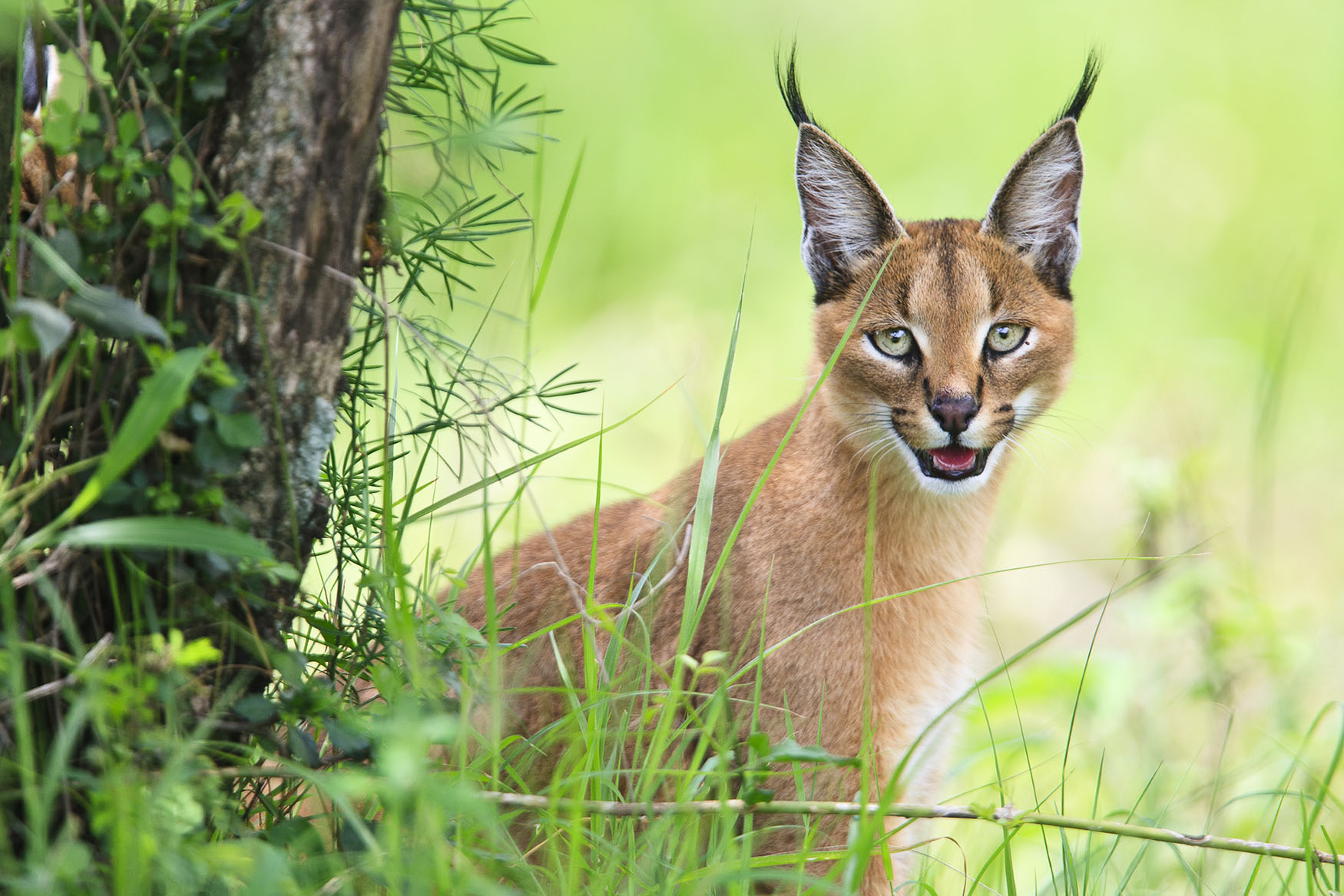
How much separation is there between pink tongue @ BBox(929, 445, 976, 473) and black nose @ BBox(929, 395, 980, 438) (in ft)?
0.32

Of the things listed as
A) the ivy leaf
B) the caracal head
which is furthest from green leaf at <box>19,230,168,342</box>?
the caracal head

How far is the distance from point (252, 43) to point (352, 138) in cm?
26

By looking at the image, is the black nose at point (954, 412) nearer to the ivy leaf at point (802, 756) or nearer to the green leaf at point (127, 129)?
the ivy leaf at point (802, 756)

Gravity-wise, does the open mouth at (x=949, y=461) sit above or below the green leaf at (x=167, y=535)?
above

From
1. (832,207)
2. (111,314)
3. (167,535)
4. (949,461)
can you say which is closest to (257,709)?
(167,535)

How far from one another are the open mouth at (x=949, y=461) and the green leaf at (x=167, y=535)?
2.04 meters

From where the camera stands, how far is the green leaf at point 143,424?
1998mm

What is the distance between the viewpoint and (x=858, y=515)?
3.71 m

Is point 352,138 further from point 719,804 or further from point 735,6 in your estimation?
point 735,6

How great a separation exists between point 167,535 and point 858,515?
7.06 feet

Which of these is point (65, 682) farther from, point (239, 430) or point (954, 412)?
point (954, 412)

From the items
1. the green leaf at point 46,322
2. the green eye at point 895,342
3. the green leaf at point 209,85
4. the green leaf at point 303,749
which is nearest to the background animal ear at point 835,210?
the green eye at point 895,342

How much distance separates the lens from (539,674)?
3.60 meters

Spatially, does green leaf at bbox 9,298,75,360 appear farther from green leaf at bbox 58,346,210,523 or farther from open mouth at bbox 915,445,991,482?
open mouth at bbox 915,445,991,482
